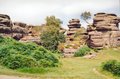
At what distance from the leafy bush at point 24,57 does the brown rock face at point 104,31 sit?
3701 centimetres

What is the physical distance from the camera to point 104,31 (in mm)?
77312

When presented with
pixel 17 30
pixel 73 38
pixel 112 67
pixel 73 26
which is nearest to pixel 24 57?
pixel 112 67

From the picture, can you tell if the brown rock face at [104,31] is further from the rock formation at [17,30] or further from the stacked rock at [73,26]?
the rock formation at [17,30]

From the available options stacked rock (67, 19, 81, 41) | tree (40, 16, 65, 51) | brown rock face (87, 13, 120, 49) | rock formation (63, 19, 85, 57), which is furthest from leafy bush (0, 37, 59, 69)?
stacked rock (67, 19, 81, 41)

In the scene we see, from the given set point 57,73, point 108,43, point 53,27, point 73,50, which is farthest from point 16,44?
point 53,27

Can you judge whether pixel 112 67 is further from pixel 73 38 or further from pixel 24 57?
pixel 73 38

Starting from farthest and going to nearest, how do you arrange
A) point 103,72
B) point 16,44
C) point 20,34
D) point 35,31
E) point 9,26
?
point 35,31 < point 20,34 < point 9,26 < point 16,44 < point 103,72

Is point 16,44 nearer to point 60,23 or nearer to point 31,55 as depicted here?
point 31,55

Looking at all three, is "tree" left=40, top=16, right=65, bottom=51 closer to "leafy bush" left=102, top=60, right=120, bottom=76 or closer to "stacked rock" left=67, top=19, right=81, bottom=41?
"stacked rock" left=67, top=19, right=81, bottom=41

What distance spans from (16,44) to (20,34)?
50922 millimetres

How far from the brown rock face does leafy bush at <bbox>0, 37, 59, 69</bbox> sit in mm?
37010

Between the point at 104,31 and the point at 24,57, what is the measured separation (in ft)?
153

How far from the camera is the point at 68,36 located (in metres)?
88.0

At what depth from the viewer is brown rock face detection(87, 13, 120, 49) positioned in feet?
247
